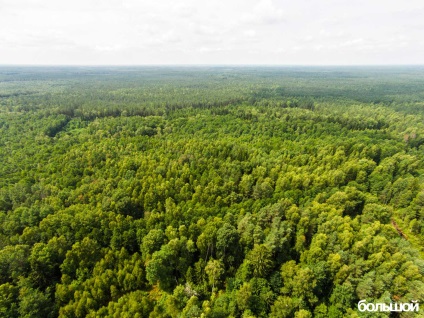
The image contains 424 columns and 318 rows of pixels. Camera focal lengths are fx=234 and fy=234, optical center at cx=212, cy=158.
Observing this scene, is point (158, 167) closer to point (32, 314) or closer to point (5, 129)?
point (32, 314)

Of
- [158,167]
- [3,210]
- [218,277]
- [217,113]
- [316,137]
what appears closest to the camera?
[218,277]

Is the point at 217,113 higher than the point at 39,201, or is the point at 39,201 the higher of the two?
the point at 217,113

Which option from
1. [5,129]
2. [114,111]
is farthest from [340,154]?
[5,129]

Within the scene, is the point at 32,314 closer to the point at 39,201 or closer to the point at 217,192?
the point at 39,201

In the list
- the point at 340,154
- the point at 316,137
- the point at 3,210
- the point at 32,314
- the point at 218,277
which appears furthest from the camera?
the point at 316,137

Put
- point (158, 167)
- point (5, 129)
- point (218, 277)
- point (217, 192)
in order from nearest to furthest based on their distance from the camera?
point (218, 277) → point (217, 192) → point (158, 167) → point (5, 129)

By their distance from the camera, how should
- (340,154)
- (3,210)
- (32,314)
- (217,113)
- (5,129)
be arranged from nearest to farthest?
(32,314)
(3,210)
(340,154)
(5,129)
(217,113)

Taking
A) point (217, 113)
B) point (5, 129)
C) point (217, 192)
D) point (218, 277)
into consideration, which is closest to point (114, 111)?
point (5, 129)

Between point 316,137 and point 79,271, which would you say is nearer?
point 79,271

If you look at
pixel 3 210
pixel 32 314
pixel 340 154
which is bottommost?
pixel 32 314
